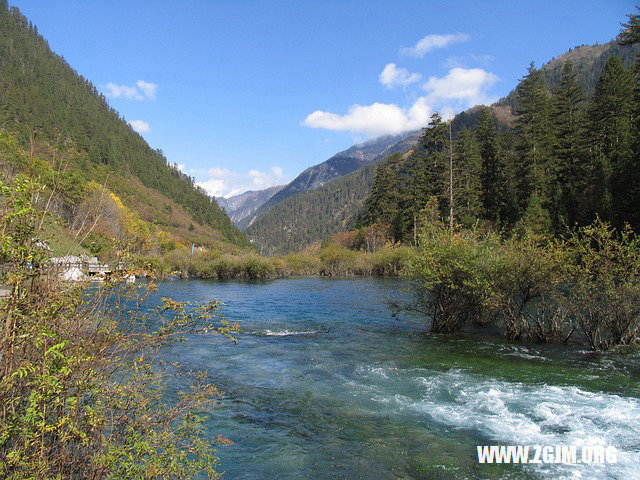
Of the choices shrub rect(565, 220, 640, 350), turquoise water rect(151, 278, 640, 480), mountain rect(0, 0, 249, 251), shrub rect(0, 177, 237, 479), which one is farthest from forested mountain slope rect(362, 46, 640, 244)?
mountain rect(0, 0, 249, 251)

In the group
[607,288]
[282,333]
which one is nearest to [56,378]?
[607,288]

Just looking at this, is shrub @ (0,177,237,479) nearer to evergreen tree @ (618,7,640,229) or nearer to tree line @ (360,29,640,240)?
tree line @ (360,29,640,240)

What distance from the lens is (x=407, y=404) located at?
36.6ft

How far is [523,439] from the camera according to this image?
8.97m

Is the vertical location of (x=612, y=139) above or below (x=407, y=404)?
above

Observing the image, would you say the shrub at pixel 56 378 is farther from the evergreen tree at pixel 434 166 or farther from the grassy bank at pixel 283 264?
the evergreen tree at pixel 434 166

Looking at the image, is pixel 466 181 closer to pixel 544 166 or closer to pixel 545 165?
pixel 544 166

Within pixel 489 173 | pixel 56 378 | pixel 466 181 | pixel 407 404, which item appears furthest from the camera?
pixel 489 173

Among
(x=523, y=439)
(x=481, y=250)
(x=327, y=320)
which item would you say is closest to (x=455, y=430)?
(x=523, y=439)

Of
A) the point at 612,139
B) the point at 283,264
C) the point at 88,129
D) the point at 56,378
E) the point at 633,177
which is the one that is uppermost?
the point at 88,129

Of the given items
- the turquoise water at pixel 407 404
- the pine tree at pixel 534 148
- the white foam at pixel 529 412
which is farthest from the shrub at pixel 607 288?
the pine tree at pixel 534 148

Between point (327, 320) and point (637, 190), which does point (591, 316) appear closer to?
Result: point (327, 320)

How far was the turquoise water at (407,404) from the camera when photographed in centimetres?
815

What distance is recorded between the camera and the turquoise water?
8.15 meters
